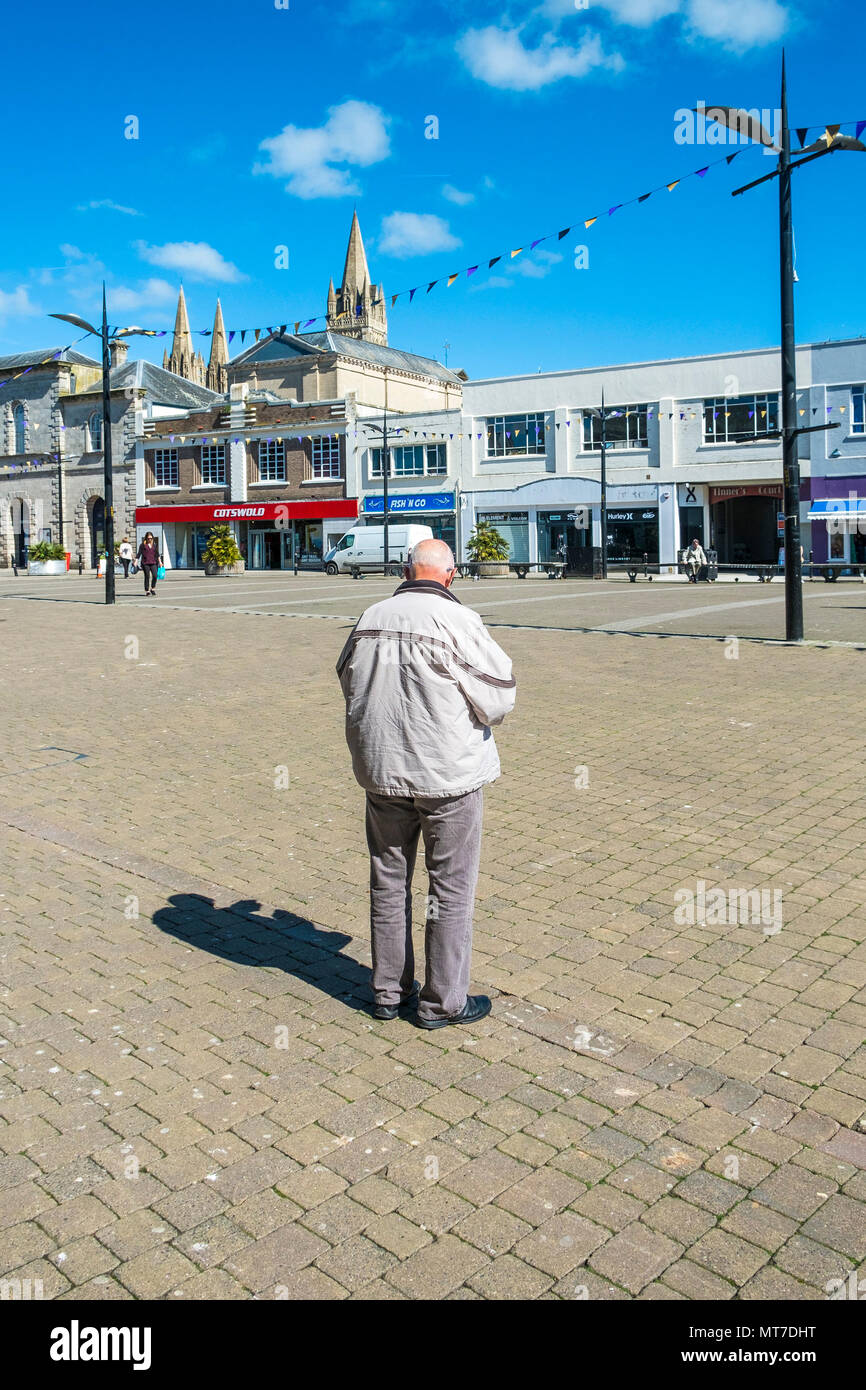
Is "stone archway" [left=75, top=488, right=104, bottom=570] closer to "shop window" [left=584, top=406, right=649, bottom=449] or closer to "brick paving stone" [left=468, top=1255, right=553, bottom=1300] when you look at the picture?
"shop window" [left=584, top=406, right=649, bottom=449]

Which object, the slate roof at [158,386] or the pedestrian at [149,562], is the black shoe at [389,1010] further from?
the slate roof at [158,386]

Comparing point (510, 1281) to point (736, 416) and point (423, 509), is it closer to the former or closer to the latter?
point (736, 416)

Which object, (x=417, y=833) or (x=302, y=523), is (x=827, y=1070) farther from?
(x=302, y=523)

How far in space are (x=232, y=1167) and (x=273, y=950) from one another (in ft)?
5.31

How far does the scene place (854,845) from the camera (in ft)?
19.8

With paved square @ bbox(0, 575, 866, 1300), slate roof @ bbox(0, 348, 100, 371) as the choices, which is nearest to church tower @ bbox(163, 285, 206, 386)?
slate roof @ bbox(0, 348, 100, 371)

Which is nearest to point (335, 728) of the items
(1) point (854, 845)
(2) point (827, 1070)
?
(1) point (854, 845)

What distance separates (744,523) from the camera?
1847 inches

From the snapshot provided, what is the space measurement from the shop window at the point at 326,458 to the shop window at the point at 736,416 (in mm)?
18523

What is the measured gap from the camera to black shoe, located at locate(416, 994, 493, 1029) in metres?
4.01

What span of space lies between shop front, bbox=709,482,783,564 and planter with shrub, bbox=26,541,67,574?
92.8ft

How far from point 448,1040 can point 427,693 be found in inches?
49.2

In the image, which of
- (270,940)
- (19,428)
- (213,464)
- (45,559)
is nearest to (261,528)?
(213,464)
